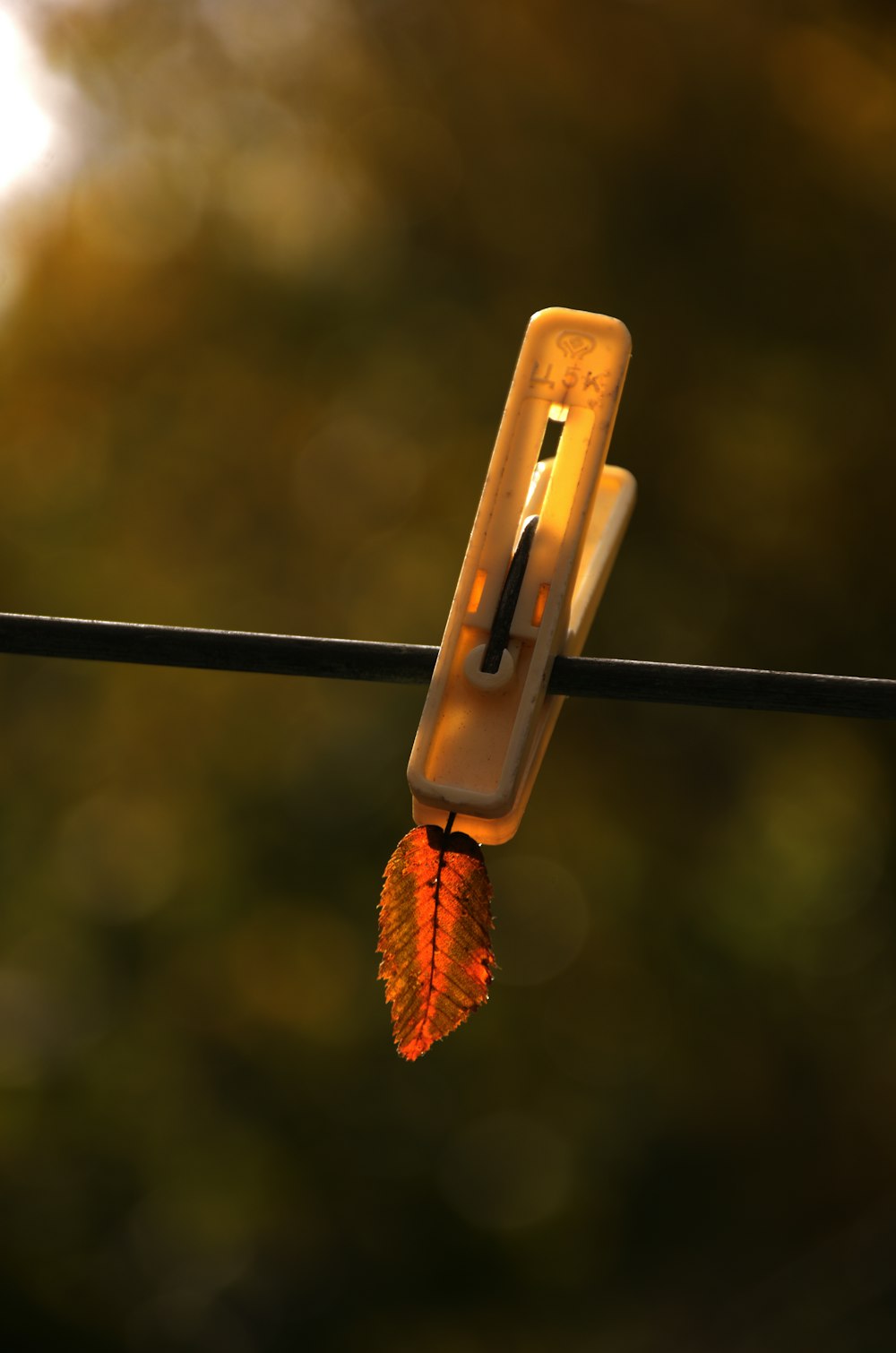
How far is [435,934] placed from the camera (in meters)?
0.45

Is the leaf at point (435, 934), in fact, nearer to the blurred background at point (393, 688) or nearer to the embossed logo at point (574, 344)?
the embossed logo at point (574, 344)

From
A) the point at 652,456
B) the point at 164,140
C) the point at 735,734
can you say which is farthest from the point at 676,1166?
the point at 164,140

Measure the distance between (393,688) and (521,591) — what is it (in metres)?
2.17

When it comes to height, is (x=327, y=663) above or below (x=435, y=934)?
above

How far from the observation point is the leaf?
45 centimetres

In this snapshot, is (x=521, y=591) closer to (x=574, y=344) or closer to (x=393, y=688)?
(x=574, y=344)

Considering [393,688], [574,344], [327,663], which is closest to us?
[327,663]

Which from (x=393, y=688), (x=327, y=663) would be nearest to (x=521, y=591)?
(x=327, y=663)

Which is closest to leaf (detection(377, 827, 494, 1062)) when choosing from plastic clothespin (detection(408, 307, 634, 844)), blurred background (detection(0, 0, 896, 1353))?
plastic clothespin (detection(408, 307, 634, 844))

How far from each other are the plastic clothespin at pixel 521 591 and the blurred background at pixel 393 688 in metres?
2.18

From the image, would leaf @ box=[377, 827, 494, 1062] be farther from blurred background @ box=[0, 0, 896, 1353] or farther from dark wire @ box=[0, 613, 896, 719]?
blurred background @ box=[0, 0, 896, 1353]

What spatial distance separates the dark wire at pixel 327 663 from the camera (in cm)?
38

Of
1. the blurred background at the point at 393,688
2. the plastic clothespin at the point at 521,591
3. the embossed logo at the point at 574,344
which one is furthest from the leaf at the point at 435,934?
the blurred background at the point at 393,688

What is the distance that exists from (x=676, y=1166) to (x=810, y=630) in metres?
1.36
